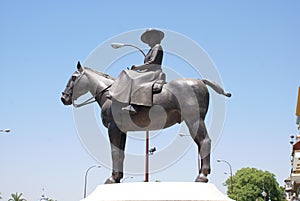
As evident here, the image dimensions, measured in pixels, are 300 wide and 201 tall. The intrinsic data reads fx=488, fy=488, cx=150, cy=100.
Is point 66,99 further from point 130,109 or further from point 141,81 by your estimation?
point 141,81

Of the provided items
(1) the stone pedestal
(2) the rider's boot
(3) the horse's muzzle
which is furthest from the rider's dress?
(1) the stone pedestal

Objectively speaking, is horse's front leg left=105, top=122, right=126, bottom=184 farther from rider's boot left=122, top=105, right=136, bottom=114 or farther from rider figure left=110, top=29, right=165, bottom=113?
rider figure left=110, top=29, right=165, bottom=113

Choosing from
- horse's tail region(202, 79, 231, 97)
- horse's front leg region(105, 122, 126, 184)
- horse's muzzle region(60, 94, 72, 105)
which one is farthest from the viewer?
horse's muzzle region(60, 94, 72, 105)

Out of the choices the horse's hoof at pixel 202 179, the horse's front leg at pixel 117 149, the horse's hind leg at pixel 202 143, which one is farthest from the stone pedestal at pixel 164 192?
the horse's front leg at pixel 117 149

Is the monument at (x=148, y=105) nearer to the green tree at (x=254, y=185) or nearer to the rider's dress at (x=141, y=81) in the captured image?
the rider's dress at (x=141, y=81)

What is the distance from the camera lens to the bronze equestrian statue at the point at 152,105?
13.0m

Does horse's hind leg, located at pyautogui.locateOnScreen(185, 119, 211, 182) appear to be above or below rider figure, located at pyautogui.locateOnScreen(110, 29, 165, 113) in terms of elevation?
below

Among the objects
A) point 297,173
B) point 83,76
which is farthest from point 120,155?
point 297,173

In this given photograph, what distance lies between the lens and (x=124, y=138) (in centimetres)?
1365

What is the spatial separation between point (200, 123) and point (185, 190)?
194cm

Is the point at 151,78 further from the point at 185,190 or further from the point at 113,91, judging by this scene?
the point at 185,190

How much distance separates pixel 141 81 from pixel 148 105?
808 mm

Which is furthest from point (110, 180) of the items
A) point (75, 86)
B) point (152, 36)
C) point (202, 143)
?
point (152, 36)

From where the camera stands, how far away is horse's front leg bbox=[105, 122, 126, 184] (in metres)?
13.4
